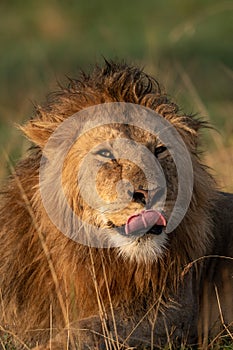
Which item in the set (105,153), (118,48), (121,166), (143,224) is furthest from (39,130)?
(118,48)

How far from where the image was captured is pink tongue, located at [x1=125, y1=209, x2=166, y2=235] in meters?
4.28

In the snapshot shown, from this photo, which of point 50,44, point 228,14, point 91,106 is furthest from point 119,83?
point 228,14

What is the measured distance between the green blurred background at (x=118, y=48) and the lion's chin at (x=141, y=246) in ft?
10.1

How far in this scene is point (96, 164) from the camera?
4.53 metres

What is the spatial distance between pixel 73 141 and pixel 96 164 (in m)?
0.21

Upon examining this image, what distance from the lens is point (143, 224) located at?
169 inches

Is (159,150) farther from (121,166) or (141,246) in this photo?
(141,246)

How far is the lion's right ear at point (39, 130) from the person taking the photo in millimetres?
4816

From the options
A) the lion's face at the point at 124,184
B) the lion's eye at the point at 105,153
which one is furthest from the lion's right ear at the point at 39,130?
the lion's eye at the point at 105,153

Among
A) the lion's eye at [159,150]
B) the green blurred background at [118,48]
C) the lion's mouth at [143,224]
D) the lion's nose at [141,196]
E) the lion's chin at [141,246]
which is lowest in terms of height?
the lion's chin at [141,246]

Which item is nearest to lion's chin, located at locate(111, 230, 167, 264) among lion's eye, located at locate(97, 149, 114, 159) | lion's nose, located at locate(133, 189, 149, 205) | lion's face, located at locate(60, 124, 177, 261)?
lion's face, located at locate(60, 124, 177, 261)

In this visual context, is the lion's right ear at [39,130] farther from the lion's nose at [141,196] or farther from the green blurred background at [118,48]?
the green blurred background at [118,48]

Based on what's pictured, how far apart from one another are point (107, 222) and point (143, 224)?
7.3 inches

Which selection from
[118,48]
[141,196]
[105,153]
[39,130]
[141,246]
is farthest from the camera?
[118,48]
